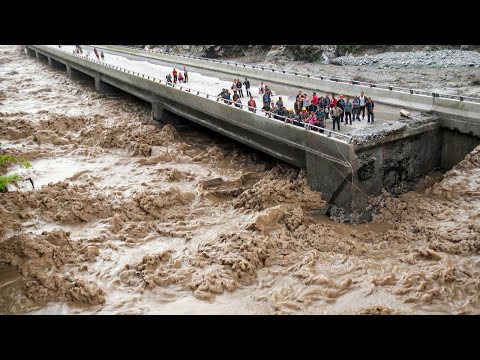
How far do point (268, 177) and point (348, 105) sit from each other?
406 cm

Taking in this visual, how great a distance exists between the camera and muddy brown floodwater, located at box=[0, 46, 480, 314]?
35.7ft

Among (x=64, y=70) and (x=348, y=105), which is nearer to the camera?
(x=348, y=105)

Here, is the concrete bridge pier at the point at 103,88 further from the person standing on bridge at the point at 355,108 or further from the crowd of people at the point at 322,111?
the person standing on bridge at the point at 355,108

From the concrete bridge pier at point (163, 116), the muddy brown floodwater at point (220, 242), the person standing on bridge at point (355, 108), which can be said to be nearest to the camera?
the muddy brown floodwater at point (220, 242)

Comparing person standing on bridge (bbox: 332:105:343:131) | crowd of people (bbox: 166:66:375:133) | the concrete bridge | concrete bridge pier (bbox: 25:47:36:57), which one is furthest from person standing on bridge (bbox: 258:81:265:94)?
concrete bridge pier (bbox: 25:47:36:57)

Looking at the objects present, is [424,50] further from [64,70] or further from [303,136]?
[64,70]

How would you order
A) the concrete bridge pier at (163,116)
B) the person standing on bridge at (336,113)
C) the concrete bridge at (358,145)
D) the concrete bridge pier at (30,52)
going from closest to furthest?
the concrete bridge at (358,145) → the person standing on bridge at (336,113) → the concrete bridge pier at (163,116) → the concrete bridge pier at (30,52)

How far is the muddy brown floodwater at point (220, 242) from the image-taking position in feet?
35.7

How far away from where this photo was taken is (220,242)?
13.3 metres

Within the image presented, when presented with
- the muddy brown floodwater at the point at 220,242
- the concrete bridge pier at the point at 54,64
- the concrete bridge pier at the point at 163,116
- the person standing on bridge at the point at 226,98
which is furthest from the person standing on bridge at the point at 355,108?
the concrete bridge pier at the point at 54,64

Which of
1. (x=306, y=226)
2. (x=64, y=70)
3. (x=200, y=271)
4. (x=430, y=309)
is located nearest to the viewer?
(x=430, y=309)

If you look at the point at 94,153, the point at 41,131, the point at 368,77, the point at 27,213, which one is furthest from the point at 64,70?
the point at 27,213

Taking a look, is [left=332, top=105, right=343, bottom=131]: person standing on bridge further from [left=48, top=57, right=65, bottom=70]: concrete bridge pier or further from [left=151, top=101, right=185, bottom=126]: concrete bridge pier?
[left=48, top=57, right=65, bottom=70]: concrete bridge pier

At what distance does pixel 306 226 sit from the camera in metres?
14.1
